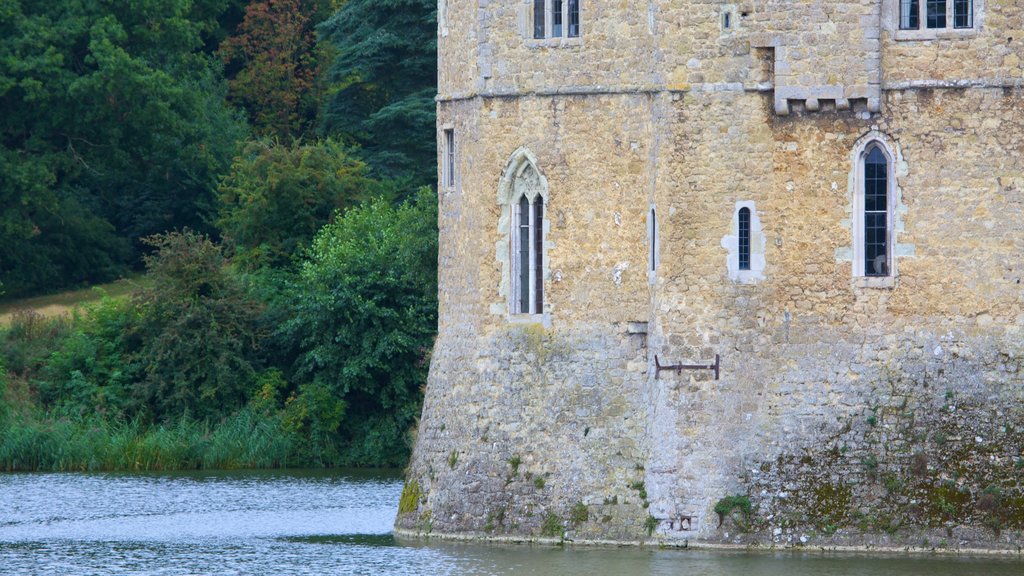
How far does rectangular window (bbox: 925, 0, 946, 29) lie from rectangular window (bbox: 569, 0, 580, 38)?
520 cm

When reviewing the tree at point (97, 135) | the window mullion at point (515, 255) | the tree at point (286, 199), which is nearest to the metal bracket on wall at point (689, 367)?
the window mullion at point (515, 255)

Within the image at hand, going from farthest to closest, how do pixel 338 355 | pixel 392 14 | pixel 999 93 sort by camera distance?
1. pixel 392 14
2. pixel 338 355
3. pixel 999 93

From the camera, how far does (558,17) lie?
3359 cm

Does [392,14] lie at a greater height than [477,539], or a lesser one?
greater

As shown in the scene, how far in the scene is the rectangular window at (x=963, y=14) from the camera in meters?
31.9

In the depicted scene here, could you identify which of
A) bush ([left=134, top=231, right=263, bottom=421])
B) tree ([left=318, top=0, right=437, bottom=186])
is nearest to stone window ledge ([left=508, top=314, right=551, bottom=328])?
bush ([left=134, top=231, right=263, bottom=421])

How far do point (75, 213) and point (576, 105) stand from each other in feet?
118

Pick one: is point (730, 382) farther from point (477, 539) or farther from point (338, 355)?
point (338, 355)

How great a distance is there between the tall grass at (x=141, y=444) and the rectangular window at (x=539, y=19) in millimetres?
19979

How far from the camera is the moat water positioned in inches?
1204

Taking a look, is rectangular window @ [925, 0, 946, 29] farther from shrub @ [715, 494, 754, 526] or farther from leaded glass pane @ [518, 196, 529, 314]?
shrub @ [715, 494, 754, 526]

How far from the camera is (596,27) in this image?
33.2 metres

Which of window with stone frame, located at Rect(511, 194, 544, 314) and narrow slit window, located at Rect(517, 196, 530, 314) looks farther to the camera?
narrow slit window, located at Rect(517, 196, 530, 314)

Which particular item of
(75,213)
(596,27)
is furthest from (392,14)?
(596,27)
